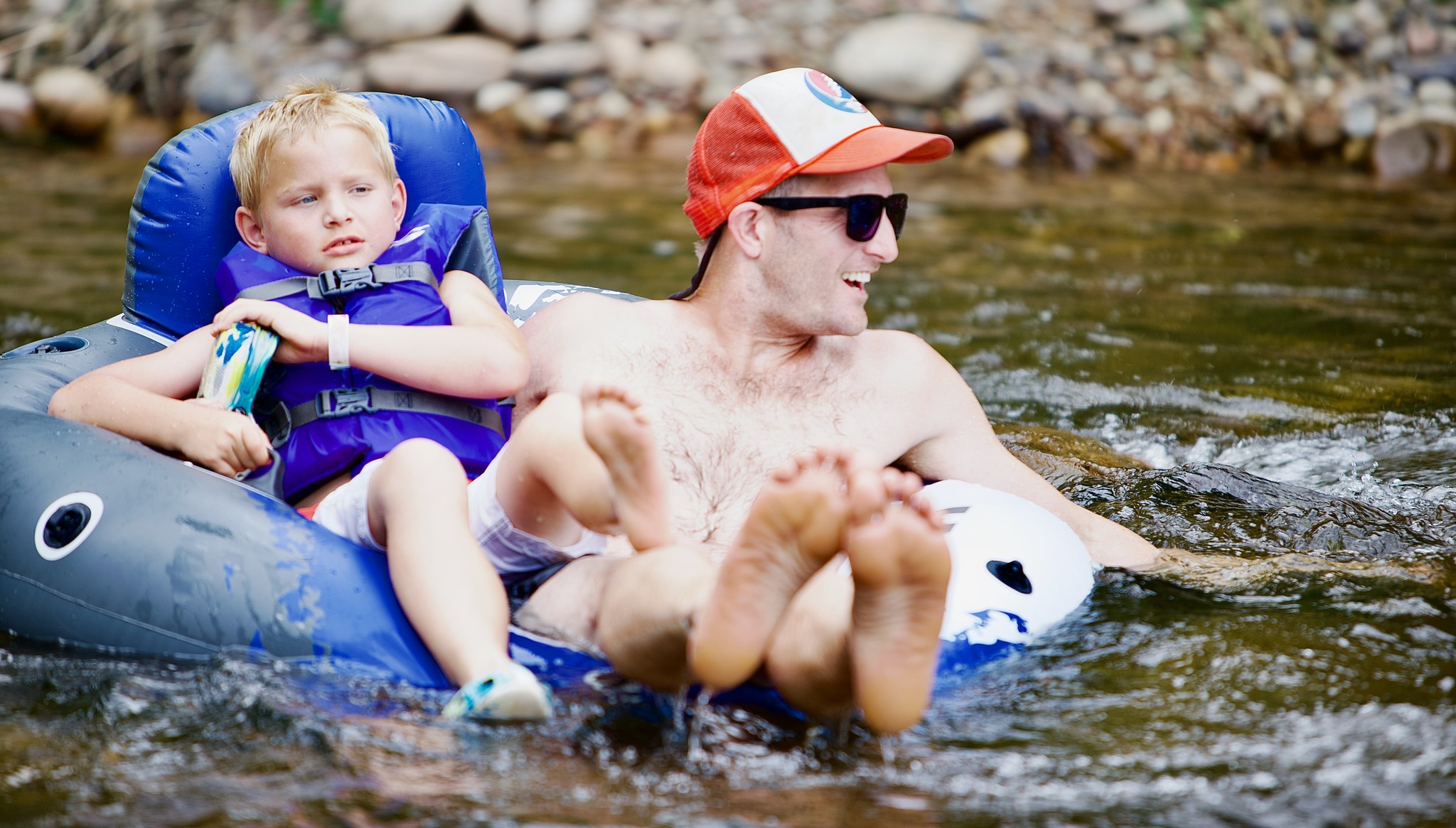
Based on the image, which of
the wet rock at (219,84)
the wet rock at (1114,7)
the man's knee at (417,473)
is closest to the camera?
the man's knee at (417,473)

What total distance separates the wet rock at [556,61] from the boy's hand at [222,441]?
8546 mm

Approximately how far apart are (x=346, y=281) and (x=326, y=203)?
7.2 inches

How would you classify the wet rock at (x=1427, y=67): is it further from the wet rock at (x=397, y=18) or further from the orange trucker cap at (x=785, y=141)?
the orange trucker cap at (x=785, y=141)

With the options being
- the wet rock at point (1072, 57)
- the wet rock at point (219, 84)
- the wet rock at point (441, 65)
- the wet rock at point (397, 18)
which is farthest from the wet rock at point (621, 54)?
the wet rock at point (1072, 57)

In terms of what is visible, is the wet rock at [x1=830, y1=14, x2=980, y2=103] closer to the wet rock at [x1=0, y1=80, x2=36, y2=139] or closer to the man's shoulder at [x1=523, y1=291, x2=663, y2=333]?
the wet rock at [x1=0, y1=80, x2=36, y2=139]

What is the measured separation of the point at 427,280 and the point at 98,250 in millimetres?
4866

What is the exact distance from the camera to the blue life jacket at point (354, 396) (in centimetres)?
288

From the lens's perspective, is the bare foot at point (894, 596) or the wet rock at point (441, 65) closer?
the bare foot at point (894, 596)

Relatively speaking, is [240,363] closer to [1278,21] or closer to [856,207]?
[856,207]

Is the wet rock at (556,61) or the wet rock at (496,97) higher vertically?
the wet rock at (556,61)

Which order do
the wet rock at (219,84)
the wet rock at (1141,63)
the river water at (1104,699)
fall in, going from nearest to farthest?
the river water at (1104,699) < the wet rock at (219,84) < the wet rock at (1141,63)

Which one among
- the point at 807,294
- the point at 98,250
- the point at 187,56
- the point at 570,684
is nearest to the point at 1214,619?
the point at 807,294

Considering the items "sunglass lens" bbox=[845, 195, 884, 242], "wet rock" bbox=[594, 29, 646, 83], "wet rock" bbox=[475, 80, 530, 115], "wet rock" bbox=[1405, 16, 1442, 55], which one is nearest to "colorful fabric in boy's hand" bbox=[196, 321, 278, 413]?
"sunglass lens" bbox=[845, 195, 884, 242]

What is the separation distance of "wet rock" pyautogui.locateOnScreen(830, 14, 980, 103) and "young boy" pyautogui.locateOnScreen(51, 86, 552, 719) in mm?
8029
